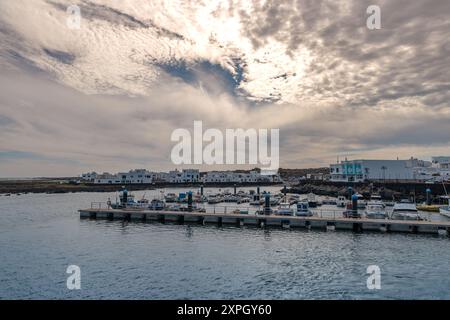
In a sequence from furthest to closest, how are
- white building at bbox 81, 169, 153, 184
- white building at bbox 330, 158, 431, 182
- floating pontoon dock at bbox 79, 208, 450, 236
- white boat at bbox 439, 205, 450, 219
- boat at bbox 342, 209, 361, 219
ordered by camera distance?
white building at bbox 81, 169, 153, 184
white building at bbox 330, 158, 431, 182
white boat at bbox 439, 205, 450, 219
boat at bbox 342, 209, 361, 219
floating pontoon dock at bbox 79, 208, 450, 236

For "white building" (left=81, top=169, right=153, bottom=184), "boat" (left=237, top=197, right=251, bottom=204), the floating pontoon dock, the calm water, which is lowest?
the calm water

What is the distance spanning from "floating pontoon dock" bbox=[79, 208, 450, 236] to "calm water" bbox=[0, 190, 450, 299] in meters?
2.59

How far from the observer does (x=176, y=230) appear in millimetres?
46906

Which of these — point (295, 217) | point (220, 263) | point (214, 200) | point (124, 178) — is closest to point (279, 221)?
point (295, 217)

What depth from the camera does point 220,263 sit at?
94.2ft

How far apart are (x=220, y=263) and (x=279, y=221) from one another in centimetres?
2227

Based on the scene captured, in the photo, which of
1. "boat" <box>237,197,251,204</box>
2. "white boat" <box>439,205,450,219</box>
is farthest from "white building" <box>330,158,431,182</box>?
"white boat" <box>439,205,450,219</box>

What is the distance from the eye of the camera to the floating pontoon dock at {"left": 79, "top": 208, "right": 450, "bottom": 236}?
42.8 m

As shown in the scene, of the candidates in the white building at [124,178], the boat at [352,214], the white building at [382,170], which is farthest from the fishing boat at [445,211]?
the white building at [124,178]

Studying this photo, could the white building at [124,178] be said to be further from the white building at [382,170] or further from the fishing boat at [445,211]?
the fishing boat at [445,211]

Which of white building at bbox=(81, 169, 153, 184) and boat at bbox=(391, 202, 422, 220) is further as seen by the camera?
white building at bbox=(81, 169, 153, 184)

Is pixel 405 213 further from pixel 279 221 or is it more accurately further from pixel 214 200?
pixel 214 200

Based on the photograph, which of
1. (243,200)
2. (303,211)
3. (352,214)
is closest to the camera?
(352,214)

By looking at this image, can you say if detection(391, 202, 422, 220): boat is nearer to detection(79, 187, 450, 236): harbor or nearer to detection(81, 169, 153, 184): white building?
detection(79, 187, 450, 236): harbor
